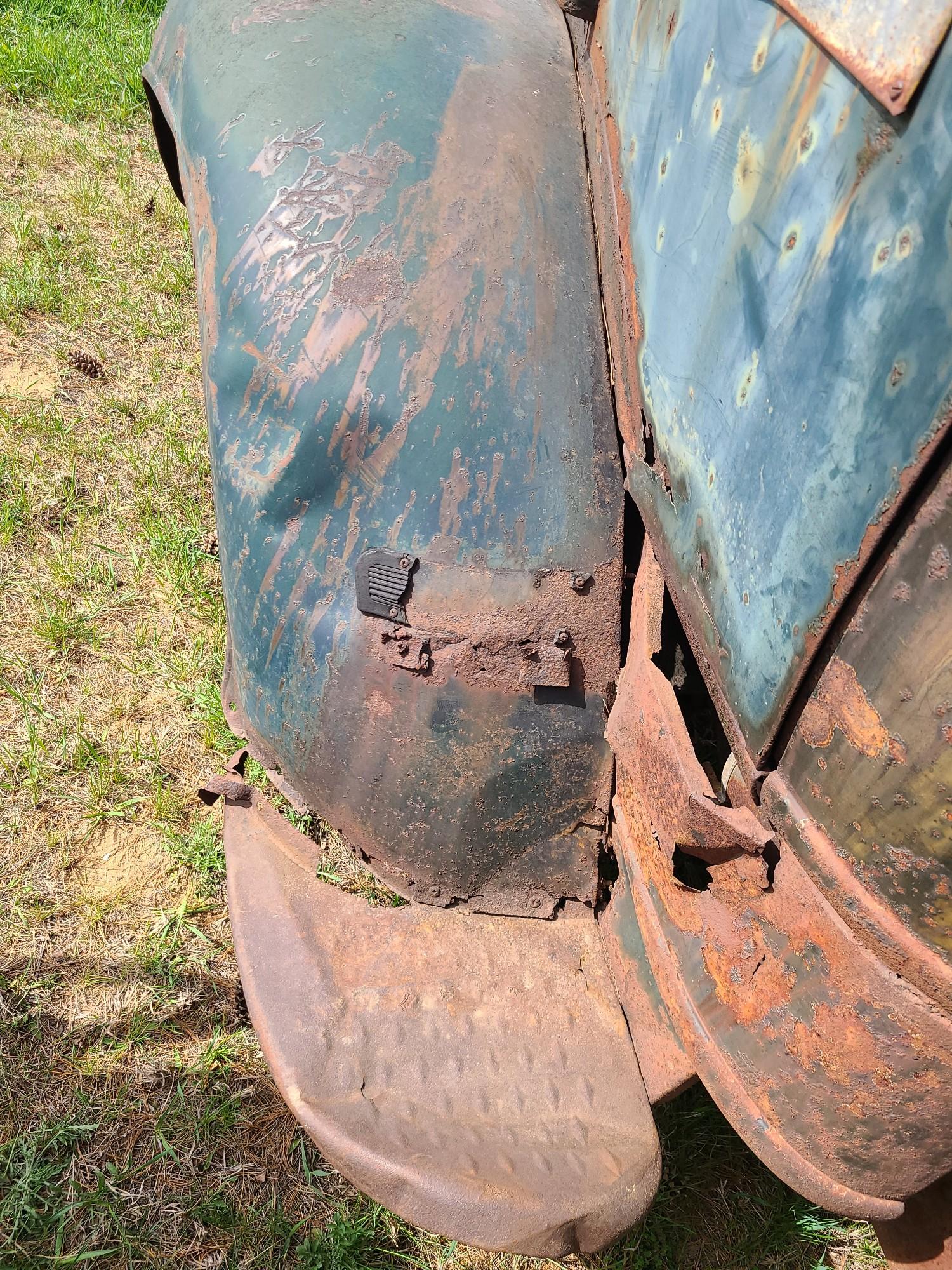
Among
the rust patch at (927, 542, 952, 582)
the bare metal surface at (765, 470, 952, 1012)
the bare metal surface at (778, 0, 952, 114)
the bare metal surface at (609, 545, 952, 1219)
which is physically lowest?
the bare metal surface at (609, 545, 952, 1219)

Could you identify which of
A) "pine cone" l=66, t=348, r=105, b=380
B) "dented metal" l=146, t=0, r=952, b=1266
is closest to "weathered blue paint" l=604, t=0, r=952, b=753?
"dented metal" l=146, t=0, r=952, b=1266

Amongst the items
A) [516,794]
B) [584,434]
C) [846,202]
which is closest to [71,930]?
[516,794]

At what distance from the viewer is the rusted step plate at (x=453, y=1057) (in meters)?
1.26

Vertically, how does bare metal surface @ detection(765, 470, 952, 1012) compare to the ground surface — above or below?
above

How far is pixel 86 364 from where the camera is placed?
3.23 meters

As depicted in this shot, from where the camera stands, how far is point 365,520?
1.45 m

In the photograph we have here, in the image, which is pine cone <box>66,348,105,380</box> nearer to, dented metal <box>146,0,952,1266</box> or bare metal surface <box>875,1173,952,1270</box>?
dented metal <box>146,0,952,1266</box>

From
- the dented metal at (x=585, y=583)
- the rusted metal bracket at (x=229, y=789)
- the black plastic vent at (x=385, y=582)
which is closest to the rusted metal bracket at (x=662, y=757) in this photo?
the dented metal at (x=585, y=583)

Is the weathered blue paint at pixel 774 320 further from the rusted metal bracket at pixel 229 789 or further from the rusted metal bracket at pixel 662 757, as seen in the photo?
the rusted metal bracket at pixel 229 789

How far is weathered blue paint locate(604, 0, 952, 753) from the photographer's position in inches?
32.7

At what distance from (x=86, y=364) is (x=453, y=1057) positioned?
8.73 feet

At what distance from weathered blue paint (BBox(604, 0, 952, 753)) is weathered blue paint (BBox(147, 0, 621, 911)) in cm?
16

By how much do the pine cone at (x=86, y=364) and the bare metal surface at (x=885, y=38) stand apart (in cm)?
282

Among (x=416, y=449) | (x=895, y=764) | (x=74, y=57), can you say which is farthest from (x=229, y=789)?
(x=74, y=57)
